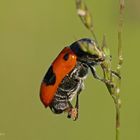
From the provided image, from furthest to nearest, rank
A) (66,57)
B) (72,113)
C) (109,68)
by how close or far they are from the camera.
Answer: (66,57), (72,113), (109,68)

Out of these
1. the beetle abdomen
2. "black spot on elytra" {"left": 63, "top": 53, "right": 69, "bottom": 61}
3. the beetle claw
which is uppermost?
"black spot on elytra" {"left": 63, "top": 53, "right": 69, "bottom": 61}

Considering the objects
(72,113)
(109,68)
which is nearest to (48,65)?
(72,113)

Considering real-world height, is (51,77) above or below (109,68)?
above

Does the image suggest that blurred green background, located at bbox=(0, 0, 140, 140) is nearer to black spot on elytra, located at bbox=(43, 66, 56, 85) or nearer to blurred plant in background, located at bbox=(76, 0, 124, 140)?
black spot on elytra, located at bbox=(43, 66, 56, 85)

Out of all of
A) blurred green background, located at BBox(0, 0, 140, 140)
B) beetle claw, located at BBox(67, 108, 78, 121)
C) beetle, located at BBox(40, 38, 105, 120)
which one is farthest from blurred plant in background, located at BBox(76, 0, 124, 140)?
blurred green background, located at BBox(0, 0, 140, 140)

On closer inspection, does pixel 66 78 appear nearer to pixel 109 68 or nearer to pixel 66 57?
pixel 66 57

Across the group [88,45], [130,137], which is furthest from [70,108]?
[130,137]

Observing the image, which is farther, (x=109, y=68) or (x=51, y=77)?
(x=51, y=77)

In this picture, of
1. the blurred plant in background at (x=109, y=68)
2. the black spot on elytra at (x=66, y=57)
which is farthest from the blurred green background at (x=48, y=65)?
the blurred plant in background at (x=109, y=68)
